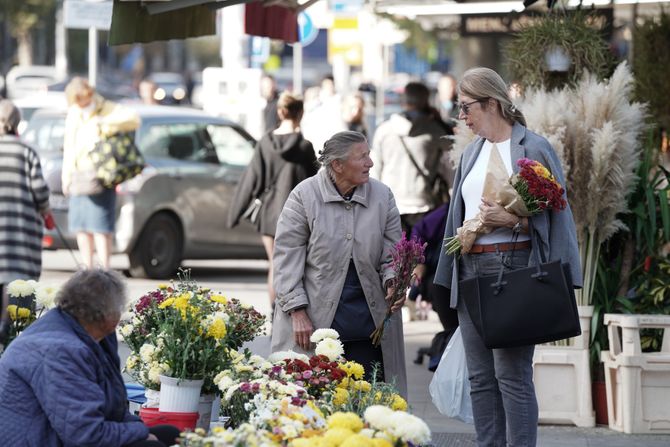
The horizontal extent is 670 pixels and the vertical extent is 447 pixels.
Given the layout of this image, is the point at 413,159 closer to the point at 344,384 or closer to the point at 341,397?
the point at 344,384

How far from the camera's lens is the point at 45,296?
18.8 ft

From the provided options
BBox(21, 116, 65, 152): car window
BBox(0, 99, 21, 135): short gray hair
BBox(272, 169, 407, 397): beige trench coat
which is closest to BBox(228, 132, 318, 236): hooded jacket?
BBox(0, 99, 21, 135): short gray hair

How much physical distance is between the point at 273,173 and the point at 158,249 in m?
3.48

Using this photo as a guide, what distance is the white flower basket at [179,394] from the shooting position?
5.10 m

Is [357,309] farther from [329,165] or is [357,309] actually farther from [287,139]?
[287,139]

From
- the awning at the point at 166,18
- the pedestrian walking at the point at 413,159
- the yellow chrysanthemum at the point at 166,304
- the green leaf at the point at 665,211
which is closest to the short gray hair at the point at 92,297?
the yellow chrysanthemum at the point at 166,304

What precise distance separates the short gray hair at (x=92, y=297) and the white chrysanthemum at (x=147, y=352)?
60 cm

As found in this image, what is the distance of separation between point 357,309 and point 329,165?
2.06 ft

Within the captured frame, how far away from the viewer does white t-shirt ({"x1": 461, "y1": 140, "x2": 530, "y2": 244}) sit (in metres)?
5.58

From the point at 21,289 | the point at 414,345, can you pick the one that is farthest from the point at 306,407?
the point at 414,345

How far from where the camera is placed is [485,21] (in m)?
14.0

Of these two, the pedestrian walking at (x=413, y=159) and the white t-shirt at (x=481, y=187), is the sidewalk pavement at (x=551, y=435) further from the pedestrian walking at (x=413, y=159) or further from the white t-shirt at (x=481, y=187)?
the pedestrian walking at (x=413, y=159)

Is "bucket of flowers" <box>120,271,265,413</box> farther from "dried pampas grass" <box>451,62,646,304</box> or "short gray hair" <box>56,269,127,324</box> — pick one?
"dried pampas grass" <box>451,62,646,304</box>

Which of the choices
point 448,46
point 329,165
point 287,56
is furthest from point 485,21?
point 287,56
